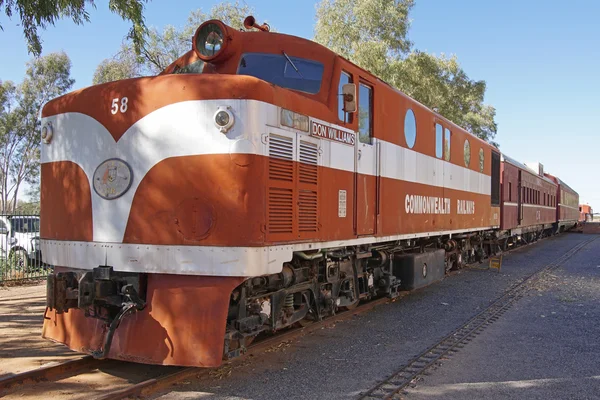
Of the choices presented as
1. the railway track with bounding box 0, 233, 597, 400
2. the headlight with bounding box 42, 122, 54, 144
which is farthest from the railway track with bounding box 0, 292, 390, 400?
the headlight with bounding box 42, 122, 54, 144

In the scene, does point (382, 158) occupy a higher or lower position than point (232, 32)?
lower

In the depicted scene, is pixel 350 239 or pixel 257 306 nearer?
pixel 257 306

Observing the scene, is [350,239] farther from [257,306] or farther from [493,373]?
[493,373]

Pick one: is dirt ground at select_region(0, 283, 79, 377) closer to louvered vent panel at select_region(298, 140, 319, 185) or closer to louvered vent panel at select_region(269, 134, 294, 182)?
louvered vent panel at select_region(269, 134, 294, 182)

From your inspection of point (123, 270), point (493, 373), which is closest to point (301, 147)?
point (123, 270)

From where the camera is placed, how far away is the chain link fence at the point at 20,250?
1184 cm

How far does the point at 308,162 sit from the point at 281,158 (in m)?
0.53

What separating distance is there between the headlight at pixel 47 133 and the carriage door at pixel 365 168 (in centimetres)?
361

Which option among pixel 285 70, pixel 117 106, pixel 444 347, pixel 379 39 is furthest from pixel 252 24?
pixel 379 39

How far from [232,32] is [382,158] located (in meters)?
2.85

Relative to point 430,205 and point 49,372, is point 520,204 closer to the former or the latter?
point 430,205

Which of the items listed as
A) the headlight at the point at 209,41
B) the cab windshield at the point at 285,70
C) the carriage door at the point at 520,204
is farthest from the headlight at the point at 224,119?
the carriage door at the point at 520,204

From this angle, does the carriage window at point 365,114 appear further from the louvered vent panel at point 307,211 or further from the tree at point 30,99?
the tree at point 30,99

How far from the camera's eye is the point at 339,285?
6.95 m
